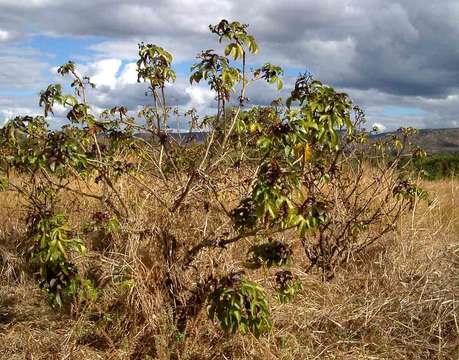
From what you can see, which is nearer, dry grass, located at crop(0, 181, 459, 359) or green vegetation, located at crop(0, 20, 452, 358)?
green vegetation, located at crop(0, 20, 452, 358)

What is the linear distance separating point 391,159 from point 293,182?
11.2 feet

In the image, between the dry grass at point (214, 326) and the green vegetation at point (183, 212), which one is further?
the dry grass at point (214, 326)

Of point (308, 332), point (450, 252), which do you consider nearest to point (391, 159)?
point (450, 252)

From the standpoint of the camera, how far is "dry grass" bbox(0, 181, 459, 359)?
391cm

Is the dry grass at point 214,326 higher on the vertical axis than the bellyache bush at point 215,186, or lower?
lower

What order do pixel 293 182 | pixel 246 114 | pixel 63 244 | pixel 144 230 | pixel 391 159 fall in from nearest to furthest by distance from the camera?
1. pixel 293 182
2. pixel 63 244
3. pixel 144 230
4. pixel 246 114
5. pixel 391 159

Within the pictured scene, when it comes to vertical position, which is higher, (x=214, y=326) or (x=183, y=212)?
(x=183, y=212)

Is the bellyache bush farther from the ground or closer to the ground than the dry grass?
farther from the ground

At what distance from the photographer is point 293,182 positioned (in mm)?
3045

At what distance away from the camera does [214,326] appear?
403 centimetres

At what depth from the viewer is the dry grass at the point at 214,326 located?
3.91m

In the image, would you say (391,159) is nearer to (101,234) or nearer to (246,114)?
(246,114)

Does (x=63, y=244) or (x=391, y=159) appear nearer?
(x=63, y=244)

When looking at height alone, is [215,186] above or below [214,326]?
above
